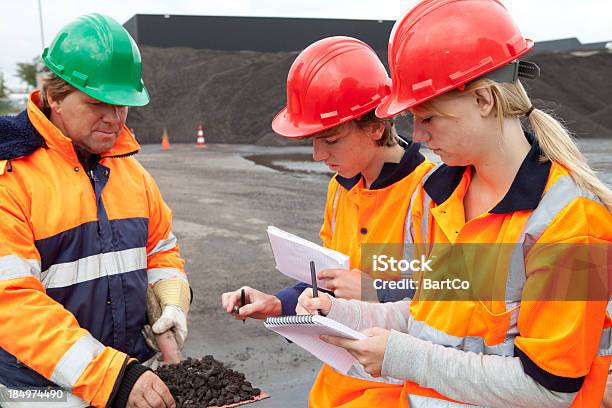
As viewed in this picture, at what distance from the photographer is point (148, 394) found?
7.30 ft

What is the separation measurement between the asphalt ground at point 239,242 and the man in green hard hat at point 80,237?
162 cm

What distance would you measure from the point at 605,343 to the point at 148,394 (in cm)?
153

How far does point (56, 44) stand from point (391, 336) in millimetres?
1746

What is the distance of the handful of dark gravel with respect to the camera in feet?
10.2

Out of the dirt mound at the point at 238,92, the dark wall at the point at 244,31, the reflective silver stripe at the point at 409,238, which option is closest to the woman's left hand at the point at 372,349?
the reflective silver stripe at the point at 409,238

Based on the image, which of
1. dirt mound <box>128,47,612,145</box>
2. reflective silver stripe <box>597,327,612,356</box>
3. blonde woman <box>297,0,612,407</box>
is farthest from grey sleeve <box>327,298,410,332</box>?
dirt mound <box>128,47,612,145</box>

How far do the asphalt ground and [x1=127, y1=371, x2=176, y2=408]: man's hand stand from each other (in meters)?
1.60

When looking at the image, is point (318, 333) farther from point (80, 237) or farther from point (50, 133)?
point (50, 133)

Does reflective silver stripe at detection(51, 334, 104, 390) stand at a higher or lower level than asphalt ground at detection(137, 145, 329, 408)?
higher

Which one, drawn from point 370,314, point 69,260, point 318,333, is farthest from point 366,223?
point 69,260

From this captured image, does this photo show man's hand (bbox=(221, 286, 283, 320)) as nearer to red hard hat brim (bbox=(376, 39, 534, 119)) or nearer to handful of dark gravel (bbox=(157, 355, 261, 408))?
handful of dark gravel (bbox=(157, 355, 261, 408))

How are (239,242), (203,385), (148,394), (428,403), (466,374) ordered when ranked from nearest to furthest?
(466,374), (428,403), (148,394), (203,385), (239,242)

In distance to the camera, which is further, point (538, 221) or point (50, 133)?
point (50, 133)

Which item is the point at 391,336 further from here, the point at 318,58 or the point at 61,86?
the point at 61,86
